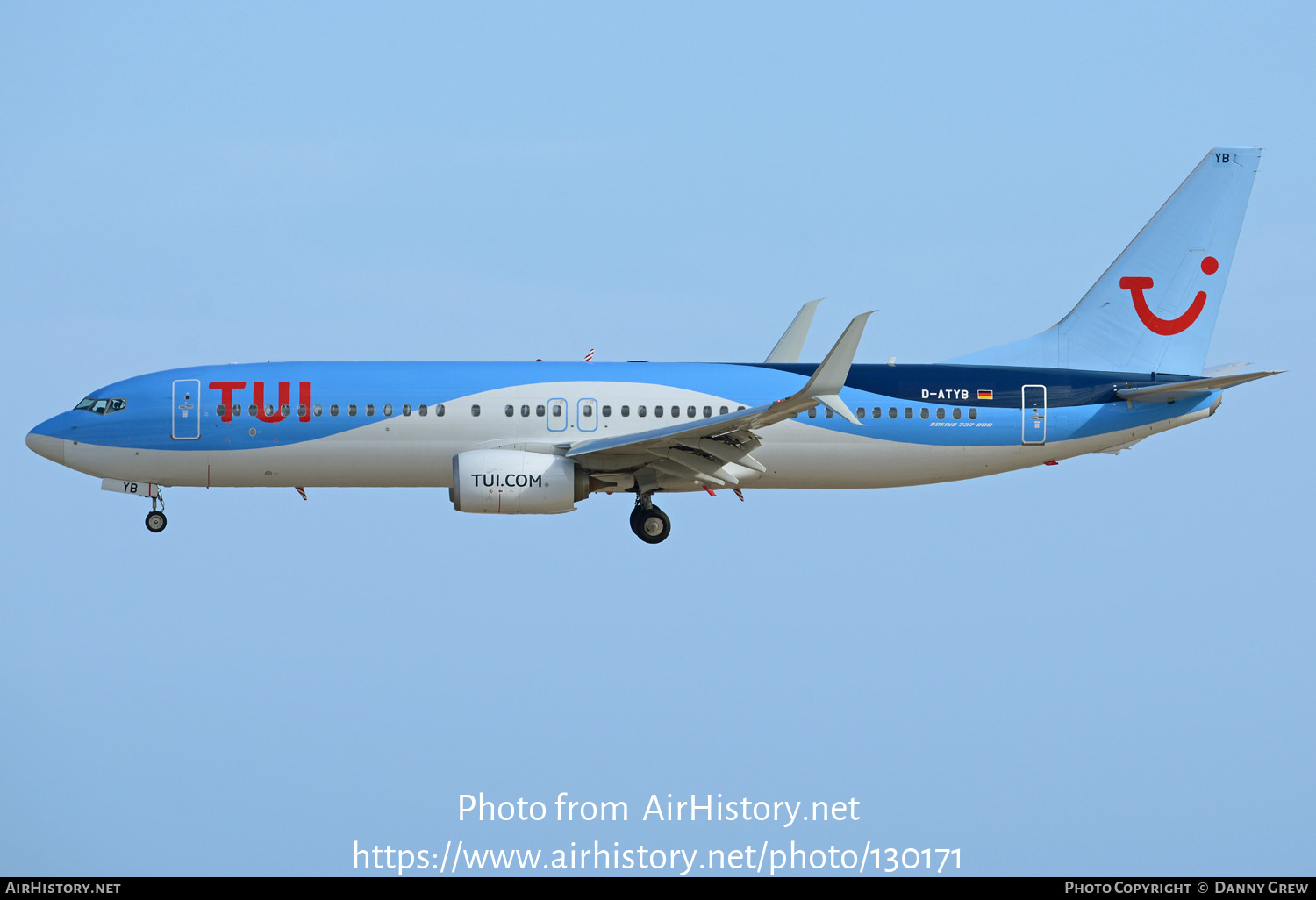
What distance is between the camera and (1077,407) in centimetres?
2722

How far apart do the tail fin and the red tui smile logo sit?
0.7 inches

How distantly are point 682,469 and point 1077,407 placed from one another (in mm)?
8085

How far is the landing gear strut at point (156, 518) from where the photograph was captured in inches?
1057

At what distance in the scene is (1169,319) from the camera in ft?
91.2

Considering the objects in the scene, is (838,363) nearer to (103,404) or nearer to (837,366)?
(837,366)

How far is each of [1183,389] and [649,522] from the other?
10.8 metres

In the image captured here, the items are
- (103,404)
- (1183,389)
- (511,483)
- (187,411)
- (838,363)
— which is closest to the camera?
(838,363)

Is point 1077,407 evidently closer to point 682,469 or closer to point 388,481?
point 682,469

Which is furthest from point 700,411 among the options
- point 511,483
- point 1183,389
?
point 1183,389

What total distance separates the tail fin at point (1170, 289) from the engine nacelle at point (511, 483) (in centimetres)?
899

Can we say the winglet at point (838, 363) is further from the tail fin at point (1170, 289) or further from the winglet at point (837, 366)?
the tail fin at point (1170, 289)

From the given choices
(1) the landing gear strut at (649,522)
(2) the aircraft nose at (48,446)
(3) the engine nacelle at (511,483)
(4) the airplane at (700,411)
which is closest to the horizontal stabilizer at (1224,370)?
(4) the airplane at (700,411)

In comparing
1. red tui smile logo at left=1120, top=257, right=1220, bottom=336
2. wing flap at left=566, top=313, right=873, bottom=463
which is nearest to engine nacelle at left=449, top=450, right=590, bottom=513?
wing flap at left=566, top=313, right=873, bottom=463

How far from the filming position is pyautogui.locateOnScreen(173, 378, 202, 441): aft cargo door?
26.4 m
